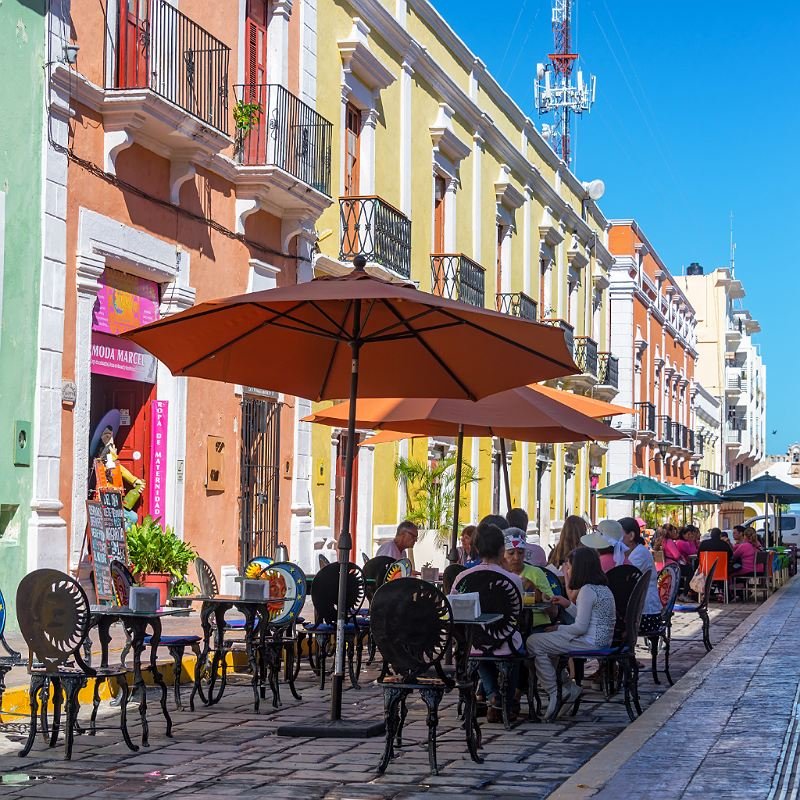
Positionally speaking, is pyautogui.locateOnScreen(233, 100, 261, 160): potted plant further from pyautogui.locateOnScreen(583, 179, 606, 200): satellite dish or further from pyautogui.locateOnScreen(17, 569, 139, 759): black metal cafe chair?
pyautogui.locateOnScreen(583, 179, 606, 200): satellite dish

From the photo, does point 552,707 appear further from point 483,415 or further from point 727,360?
point 727,360

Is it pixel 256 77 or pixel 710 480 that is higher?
pixel 256 77

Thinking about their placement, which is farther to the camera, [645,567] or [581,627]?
[645,567]

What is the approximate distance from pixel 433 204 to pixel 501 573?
651 inches

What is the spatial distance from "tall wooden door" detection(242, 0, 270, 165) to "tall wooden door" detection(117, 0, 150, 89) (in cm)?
217

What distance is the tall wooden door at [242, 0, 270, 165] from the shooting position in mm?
16906

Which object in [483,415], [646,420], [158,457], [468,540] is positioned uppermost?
[646,420]

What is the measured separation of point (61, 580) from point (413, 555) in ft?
45.1

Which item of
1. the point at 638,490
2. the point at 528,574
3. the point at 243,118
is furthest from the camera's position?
the point at 638,490

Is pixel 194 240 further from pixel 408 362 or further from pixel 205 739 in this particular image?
pixel 205 739

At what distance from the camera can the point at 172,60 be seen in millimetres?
14703

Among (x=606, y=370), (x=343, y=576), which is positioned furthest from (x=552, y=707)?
(x=606, y=370)

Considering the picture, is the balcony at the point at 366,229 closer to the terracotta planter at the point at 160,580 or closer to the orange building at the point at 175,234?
the orange building at the point at 175,234

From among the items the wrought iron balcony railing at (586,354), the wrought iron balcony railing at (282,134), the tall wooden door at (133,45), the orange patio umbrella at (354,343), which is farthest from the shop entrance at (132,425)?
the wrought iron balcony railing at (586,354)
